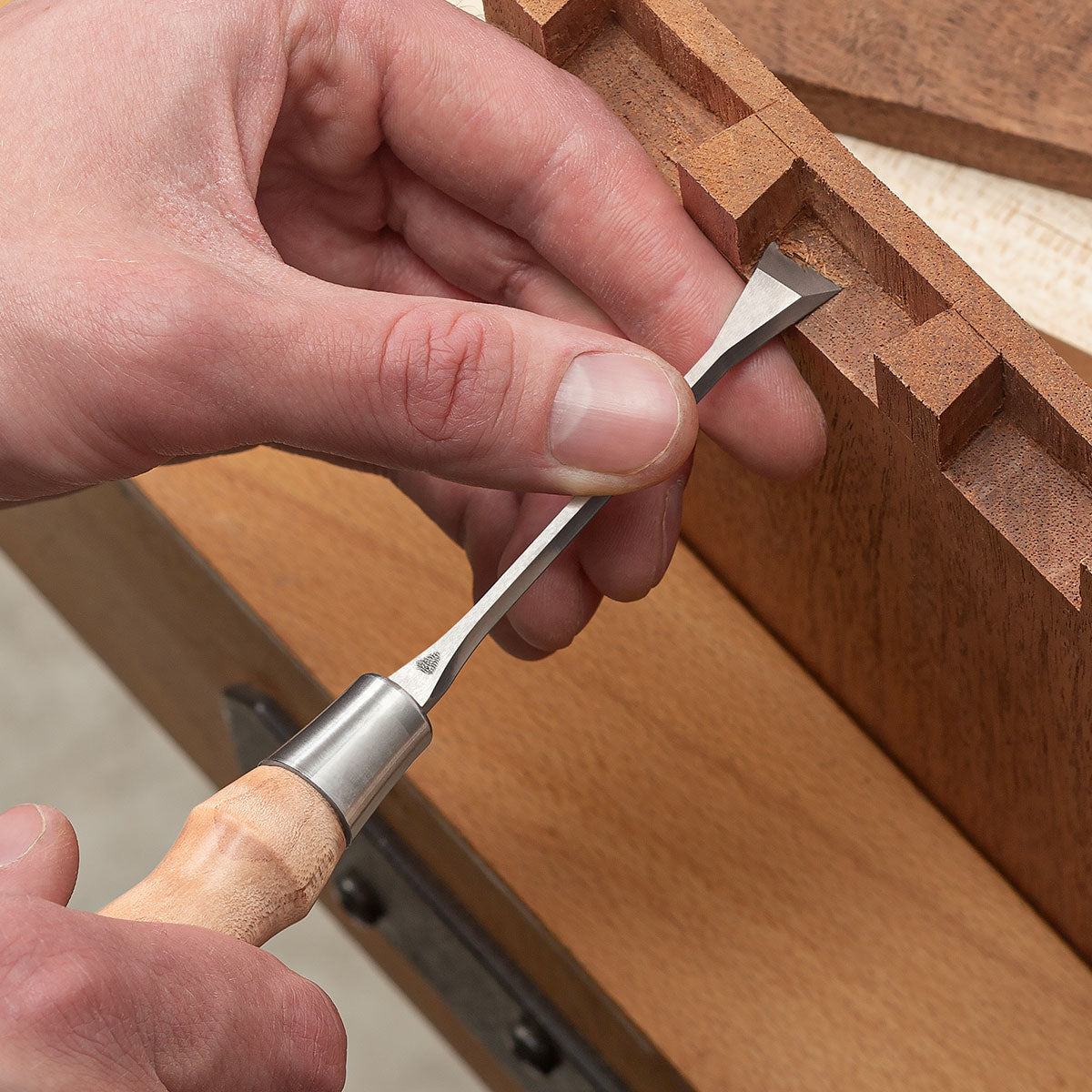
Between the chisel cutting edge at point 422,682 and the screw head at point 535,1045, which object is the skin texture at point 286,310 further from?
the screw head at point 535,1045

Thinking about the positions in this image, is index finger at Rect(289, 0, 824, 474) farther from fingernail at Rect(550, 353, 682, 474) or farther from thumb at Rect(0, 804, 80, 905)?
thumb at Rect(0, 804, 80, 905)

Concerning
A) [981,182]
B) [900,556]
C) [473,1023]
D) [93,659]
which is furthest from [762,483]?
[93,659]

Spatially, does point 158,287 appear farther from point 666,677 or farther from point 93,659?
point 93,659

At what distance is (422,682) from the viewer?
1.61ft

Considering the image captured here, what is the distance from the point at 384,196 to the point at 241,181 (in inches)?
6.3

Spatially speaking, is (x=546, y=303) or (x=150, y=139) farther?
(x=546, y=303)

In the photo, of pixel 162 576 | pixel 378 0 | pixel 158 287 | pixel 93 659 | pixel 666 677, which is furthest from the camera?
pixel 93 659

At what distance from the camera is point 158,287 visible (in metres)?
0.51

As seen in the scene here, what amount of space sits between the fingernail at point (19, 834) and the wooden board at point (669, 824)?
0.93 ft

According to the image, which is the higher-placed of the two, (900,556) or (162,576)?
(900,556)

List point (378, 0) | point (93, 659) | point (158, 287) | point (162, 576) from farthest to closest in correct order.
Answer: point (93, 659) < point (162, 576) < point (378, 0) < point (158, 287)

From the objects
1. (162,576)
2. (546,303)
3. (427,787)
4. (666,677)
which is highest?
(546,303)

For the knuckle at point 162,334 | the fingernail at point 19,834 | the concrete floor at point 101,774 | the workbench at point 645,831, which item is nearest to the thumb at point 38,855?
the fingernail at point 19,834

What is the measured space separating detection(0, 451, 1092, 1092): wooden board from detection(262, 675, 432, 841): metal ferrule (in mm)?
232
